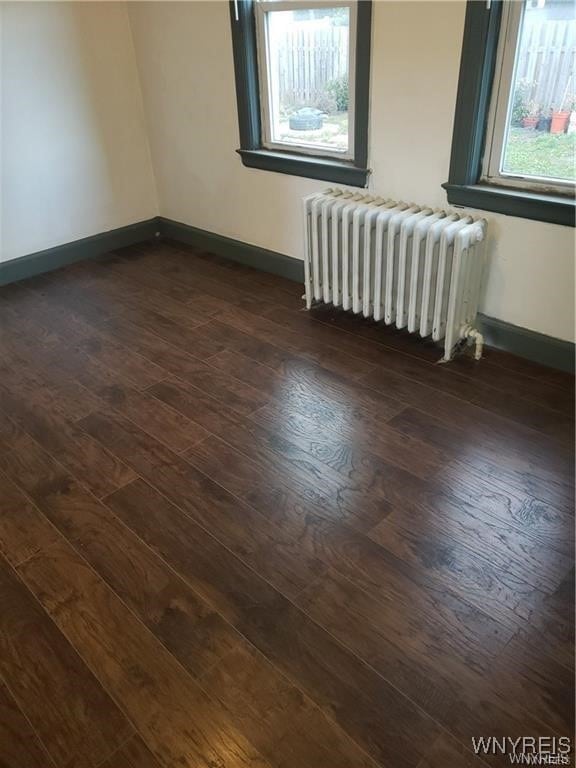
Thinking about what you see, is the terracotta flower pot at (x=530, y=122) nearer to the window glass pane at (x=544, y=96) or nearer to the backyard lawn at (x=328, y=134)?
the window glass pane at (x=544, y=96)

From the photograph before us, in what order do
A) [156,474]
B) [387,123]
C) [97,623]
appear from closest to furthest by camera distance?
1. [97,623]
2. [156,474]
3. [387,123]

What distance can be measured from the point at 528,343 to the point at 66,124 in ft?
9.77

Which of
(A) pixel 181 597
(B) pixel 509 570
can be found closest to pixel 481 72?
(B) pixel 509 570

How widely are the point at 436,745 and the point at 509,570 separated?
0.55 m

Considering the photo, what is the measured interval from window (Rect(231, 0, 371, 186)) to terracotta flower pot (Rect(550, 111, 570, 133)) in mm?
828

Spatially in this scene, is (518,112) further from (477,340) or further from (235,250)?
(235,250)

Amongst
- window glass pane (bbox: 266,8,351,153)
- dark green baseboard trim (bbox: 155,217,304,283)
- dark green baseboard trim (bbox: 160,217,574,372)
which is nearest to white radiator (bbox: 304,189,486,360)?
dark green baseboard trim (bbox: 160,217,574,372)

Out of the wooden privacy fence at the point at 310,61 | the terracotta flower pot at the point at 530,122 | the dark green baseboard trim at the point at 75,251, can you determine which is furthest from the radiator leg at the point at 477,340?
the dark green baseboard trim at the point at 75,251

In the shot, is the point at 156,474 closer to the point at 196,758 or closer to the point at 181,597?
the point at 181,597

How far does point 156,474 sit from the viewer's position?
6.65 feet

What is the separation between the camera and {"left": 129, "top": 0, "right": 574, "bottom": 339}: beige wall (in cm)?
231

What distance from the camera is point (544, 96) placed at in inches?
83.9

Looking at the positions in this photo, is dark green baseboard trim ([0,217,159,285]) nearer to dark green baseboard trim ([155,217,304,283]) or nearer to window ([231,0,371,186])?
dark green baseboard trim ([155,217,304,283])

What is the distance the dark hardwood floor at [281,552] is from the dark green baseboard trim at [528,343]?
0.07 m
